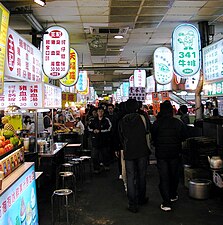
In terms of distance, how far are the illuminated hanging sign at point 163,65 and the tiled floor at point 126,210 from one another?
15.2 feet

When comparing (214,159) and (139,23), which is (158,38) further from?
(214,159)

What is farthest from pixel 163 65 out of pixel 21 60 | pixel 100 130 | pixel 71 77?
pixel 21 60

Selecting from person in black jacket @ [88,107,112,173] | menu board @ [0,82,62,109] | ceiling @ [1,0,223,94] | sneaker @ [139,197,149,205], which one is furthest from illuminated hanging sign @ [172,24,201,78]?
menu board @ [0,82,62,109]

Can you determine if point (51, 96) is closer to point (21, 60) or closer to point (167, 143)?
point (21, 60)

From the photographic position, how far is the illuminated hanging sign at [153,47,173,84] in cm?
1093

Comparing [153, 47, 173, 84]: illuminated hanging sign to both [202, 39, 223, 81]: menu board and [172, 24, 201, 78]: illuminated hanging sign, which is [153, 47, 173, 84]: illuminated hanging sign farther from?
[202, 39, 223, 81]: menu board

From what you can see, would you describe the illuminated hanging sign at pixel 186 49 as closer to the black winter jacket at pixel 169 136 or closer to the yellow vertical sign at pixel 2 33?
the black winter jacket at pixel 169 136

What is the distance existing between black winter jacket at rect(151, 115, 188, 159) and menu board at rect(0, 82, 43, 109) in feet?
8.67

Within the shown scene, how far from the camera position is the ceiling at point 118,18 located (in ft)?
25.7

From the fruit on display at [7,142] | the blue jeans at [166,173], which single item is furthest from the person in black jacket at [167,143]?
the fruit on display at [7,142]

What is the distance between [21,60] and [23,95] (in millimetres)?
863

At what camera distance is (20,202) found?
12.1ft

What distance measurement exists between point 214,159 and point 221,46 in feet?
8.96

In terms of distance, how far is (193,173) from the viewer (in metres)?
6.95
